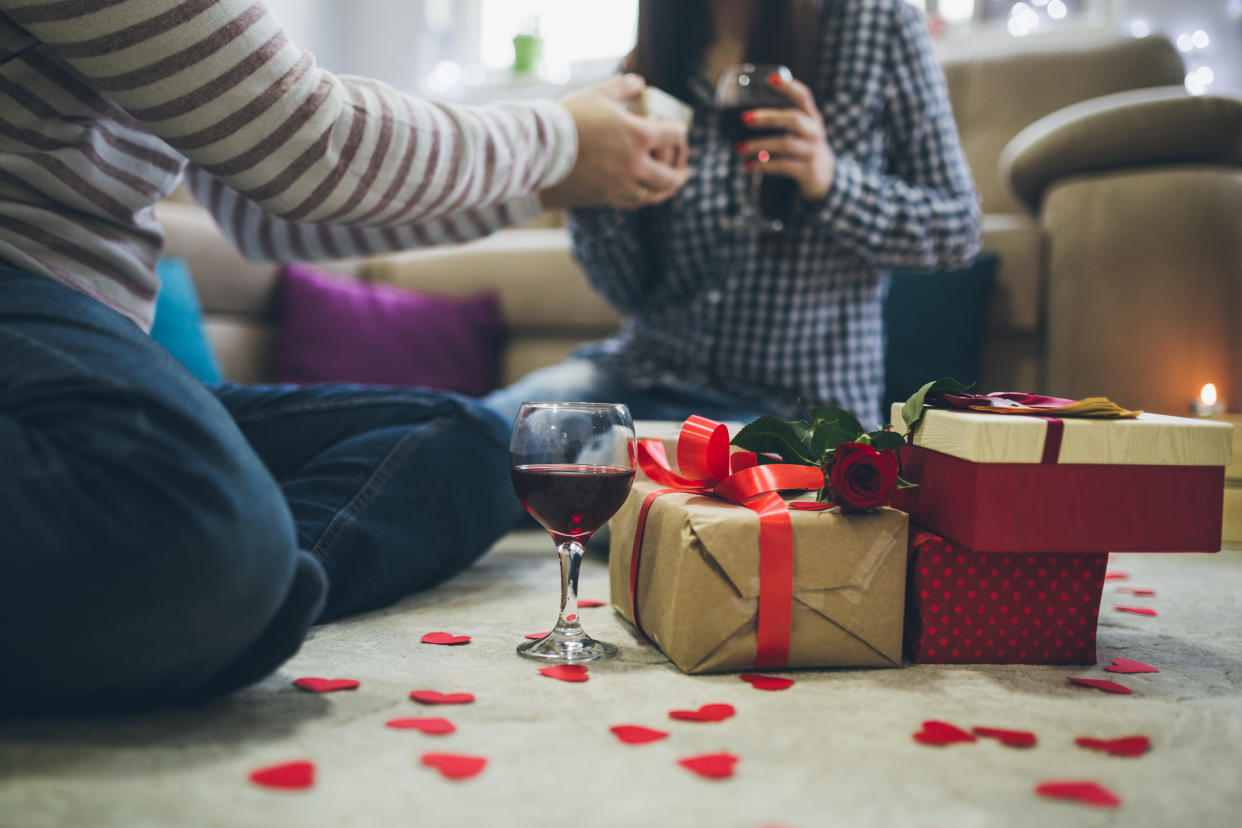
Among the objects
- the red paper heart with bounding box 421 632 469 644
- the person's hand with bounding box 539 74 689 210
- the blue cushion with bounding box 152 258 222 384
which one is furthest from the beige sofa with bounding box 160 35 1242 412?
the red paper heart with bounding box 421 632 469 644

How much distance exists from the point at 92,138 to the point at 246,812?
1.88ft

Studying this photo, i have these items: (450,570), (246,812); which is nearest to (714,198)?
(450,570)

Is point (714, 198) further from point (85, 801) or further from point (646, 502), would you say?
point (85, 801)

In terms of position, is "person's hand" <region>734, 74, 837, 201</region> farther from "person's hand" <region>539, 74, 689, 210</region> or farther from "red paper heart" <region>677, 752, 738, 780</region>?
"red paper heart" <region>677, 752, 738, 780</region>

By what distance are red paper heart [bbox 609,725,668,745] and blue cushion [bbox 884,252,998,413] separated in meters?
1.42

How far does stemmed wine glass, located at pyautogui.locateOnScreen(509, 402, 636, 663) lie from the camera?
75cm

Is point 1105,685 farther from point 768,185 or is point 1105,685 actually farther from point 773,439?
point 768,185

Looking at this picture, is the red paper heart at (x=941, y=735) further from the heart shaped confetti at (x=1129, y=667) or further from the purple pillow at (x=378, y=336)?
the purple pillow at (x=378, y=336)

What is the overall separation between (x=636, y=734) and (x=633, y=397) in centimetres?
91

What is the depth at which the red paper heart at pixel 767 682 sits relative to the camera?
0.75m

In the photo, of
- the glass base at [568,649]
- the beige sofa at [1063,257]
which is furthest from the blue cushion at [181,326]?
the glass base at [568,649]

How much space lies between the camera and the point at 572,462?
0.75 m

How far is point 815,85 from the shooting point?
58.0 inches

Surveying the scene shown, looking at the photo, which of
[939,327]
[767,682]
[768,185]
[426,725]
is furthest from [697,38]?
[426,725]
